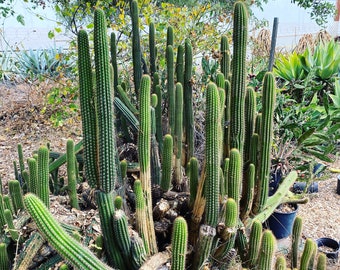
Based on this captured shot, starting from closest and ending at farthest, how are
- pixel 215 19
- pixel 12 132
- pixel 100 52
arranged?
pixel 100 52 < pixel 215 19 < pixel 12 132

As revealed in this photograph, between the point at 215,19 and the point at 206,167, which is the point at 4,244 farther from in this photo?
the point at 215,19

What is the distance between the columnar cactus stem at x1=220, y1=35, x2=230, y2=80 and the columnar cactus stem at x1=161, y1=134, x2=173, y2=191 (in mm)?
717

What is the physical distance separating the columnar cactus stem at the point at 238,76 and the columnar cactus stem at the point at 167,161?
1.24 ft

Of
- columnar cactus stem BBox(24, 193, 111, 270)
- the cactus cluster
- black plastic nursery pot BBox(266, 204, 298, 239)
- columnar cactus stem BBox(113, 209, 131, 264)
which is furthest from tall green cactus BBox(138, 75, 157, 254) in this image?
black plastic nursery pot BBox(266, 204, 298, 239)

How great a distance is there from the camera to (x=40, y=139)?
16.5 ft

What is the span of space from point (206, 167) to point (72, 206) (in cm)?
92

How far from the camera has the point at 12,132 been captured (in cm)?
529

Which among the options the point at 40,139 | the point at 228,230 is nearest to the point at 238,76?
the point at 228,230

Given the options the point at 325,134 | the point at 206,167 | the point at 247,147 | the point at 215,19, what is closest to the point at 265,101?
the point at 247,147

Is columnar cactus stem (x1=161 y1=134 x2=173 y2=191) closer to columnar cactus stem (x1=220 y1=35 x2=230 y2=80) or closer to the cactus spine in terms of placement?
the cactus spine

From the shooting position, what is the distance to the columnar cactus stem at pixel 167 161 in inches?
77.7

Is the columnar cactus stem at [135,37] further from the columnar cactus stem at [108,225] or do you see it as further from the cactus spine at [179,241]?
the cactus spine at [179,241]

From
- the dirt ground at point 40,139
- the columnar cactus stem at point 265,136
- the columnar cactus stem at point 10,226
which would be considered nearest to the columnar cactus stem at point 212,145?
the columnar cactus stem at point 265,136

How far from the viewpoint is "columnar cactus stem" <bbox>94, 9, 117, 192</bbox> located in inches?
56.1
